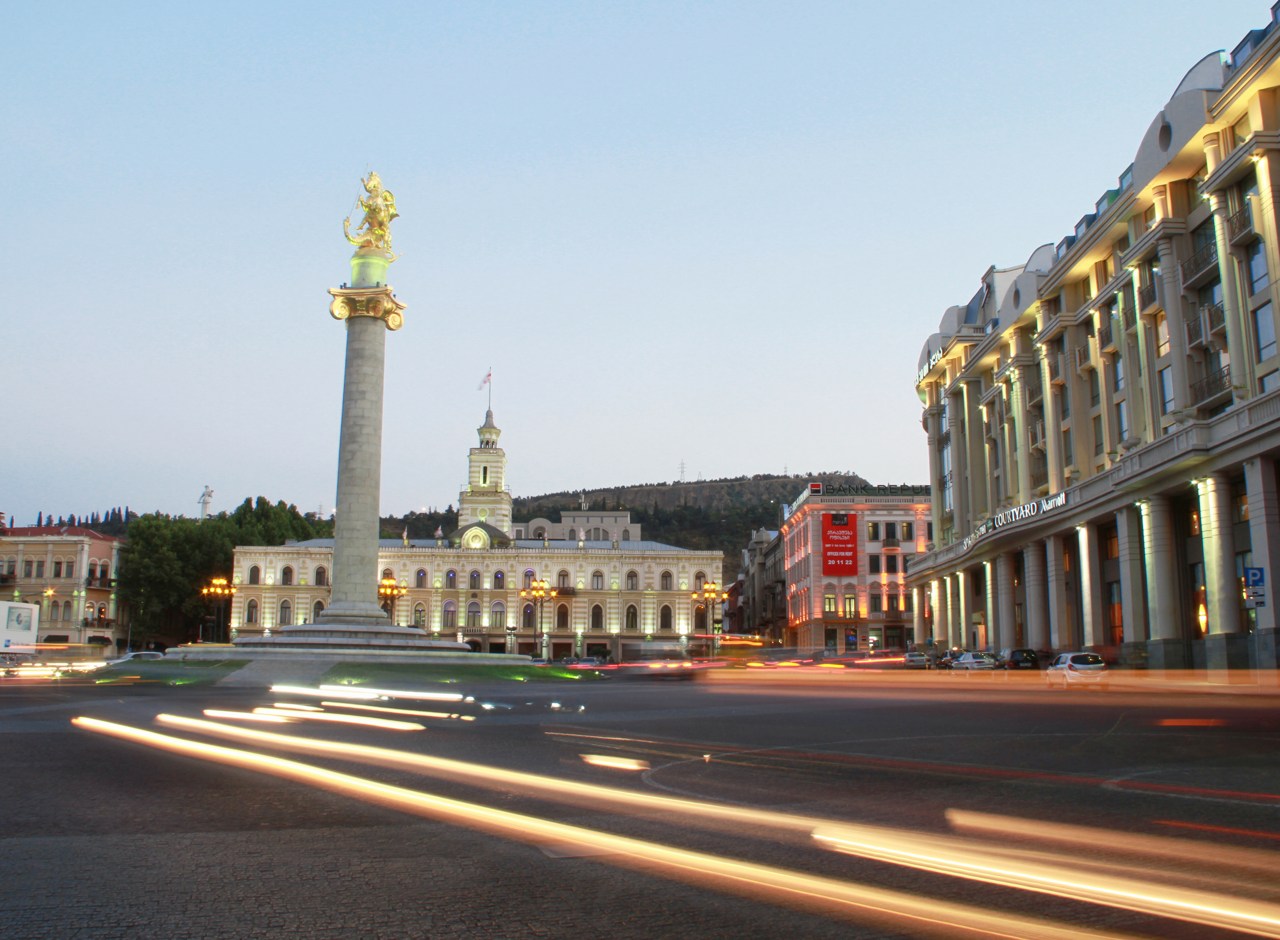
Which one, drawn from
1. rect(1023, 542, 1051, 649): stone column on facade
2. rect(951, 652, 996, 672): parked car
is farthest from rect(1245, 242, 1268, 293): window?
rect(1023, 542, 1051, 649): stone column on facade

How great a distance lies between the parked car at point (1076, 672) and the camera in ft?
117

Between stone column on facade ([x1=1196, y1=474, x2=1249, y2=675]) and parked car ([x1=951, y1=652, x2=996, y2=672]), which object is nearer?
stone column on facade ([x1=1196, y1=474, x2=1249, y2=675])

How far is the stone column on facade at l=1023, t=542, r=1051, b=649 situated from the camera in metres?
55.0

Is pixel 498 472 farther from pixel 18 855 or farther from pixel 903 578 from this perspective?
pixel 18 855

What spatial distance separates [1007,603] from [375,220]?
38.9m

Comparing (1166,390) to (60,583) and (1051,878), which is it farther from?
(60,583)

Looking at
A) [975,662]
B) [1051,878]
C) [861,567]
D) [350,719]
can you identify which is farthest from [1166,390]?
[861,567]

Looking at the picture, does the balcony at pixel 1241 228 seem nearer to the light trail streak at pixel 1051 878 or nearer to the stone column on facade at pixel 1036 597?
the stone column on facade at pixel 1036 597

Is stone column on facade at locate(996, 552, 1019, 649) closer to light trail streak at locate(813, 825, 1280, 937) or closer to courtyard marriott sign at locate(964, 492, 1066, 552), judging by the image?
courtyard marriott sign at locate(964, 492, 1066, 552)

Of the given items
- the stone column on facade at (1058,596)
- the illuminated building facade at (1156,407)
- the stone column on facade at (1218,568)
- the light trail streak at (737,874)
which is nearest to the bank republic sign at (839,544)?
the illuminated building facade at (1156,407)

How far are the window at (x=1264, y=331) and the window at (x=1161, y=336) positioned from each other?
6.16 metres

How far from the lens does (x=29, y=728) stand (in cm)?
1870

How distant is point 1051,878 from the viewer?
22.5 ft

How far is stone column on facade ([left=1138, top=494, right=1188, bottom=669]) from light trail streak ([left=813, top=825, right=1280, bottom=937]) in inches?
1457
